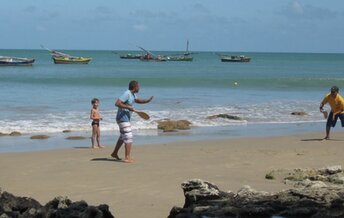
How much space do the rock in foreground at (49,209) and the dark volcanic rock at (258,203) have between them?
2.73 feet

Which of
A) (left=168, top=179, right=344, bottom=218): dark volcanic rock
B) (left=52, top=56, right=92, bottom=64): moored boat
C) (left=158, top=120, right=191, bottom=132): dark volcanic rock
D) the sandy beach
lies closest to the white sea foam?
(left=158, top=120, right=191, bottom=132): dark volcanic rock

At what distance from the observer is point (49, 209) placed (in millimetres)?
6234

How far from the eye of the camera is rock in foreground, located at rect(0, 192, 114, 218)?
6.01 meters

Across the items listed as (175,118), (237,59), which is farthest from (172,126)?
(237,59)

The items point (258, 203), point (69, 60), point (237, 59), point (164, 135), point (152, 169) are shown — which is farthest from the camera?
point (237, 59)

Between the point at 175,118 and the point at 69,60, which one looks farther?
the point at 69,60

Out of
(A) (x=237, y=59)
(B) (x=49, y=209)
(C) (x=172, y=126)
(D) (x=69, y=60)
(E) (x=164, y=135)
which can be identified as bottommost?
(E) (x=164, y=135)

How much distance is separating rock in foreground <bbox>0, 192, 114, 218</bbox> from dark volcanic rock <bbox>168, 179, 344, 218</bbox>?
83cm

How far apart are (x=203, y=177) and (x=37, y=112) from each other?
44.5 ft

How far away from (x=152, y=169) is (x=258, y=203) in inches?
146

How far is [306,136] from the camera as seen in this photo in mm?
15797

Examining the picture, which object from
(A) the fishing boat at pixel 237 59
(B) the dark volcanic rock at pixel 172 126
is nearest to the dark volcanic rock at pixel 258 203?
(B) the dark volcanic rock at pixel 172 126

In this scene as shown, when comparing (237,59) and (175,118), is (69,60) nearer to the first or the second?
(237,59)

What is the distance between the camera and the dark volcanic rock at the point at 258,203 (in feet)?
20.6
